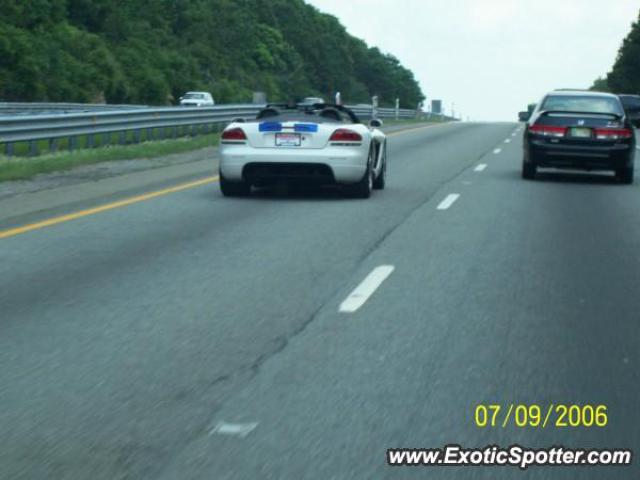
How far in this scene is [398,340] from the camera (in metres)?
6.85

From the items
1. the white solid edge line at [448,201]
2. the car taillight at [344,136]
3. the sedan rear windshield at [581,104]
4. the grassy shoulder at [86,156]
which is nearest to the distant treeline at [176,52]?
the grassy shoulder at [86,156]

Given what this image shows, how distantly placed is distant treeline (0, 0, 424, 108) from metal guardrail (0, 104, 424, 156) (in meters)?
29.3

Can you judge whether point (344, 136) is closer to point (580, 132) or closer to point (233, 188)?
point (233, 188)

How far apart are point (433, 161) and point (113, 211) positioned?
39.6 feet

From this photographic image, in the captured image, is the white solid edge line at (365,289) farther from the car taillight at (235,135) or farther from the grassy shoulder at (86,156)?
Result: the grassy shoulder at (86,156)

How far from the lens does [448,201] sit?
15.5 meters

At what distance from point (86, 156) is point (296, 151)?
7246 millimetres

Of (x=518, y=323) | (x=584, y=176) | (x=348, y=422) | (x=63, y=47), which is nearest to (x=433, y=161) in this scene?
(x=584, y=176)

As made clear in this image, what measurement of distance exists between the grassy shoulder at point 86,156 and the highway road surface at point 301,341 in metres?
5.21

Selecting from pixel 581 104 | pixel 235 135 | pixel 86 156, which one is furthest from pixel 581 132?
pixel 86 156

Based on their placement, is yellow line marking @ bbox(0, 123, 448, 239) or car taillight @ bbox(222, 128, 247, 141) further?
car taillight @ bbox(222, 128, 247, 141)

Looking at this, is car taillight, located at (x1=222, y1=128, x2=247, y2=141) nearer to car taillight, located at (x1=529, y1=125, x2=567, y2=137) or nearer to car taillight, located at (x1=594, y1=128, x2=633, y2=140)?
car taillight, located at (x1=529, y1=125, x2=567, y2=137)

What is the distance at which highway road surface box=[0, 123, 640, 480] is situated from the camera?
4.80 m
